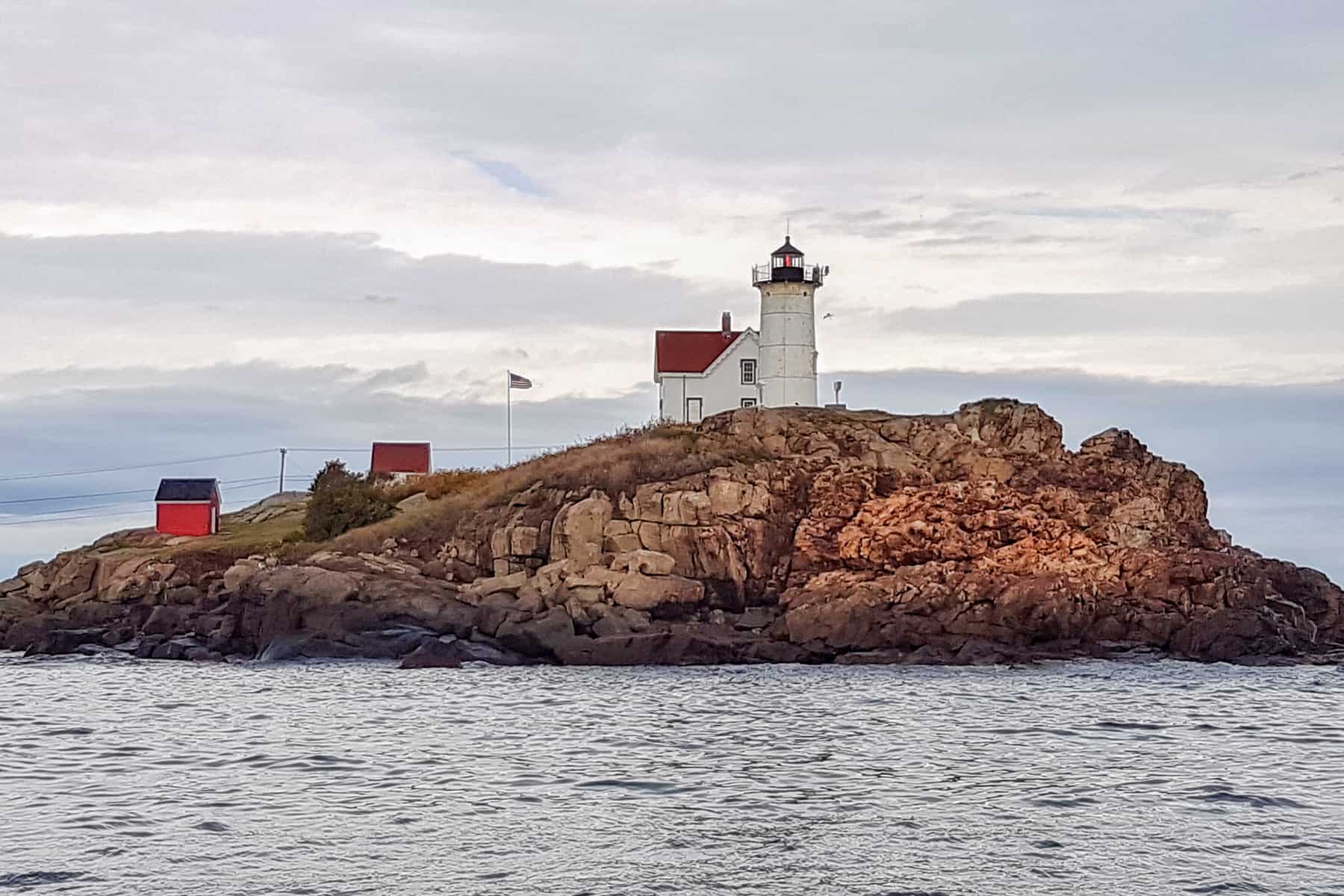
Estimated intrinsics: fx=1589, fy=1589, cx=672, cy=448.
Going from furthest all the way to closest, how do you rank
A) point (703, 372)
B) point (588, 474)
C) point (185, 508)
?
point (703, 372) < point (185, 508) < point (588, 474)

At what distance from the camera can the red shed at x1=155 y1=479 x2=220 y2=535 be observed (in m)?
70.7

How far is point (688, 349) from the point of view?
78125mm

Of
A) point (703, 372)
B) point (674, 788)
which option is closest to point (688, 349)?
point (703, 372)

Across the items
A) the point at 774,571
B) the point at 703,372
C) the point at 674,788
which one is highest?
the point at 703,372

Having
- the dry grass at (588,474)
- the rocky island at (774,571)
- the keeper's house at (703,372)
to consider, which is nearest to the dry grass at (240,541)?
the rocky island at (774,571)

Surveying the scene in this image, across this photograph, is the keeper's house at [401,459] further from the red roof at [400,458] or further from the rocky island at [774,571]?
the rocky island at [774,571]

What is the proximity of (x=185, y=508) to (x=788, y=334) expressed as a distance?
28.1m

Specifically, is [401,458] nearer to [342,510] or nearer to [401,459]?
[401,459]

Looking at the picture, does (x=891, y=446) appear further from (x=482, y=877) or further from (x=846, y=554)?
(x=482, y=877)

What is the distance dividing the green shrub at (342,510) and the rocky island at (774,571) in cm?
330

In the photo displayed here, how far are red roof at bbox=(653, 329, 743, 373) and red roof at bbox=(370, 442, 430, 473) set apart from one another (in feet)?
43.1

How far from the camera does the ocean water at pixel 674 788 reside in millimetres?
18219

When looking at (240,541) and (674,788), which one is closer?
(674,788)

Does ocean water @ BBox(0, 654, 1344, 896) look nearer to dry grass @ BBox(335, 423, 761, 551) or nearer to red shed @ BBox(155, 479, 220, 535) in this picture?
dry grass @ BBox(335, 423, 761, 551)
